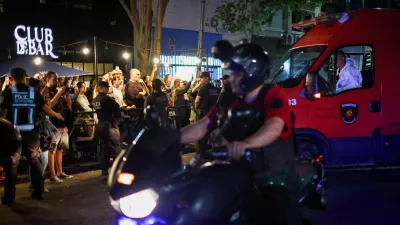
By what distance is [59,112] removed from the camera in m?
9.02

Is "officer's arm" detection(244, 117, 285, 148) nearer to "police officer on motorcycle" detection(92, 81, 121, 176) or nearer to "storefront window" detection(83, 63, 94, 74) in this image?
"police officer on motorcycle" detection(92, 81, 121, 176)

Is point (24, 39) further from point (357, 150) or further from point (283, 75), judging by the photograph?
point (357, 150)

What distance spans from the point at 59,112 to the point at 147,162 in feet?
20.9

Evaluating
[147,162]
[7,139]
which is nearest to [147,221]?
[147,162]

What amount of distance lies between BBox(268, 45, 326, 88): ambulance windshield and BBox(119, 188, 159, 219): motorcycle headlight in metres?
5.07

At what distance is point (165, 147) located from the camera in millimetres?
3195

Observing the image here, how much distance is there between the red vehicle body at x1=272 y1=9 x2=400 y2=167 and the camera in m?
7.43

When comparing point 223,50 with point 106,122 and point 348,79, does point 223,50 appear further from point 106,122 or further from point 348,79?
point 106,122

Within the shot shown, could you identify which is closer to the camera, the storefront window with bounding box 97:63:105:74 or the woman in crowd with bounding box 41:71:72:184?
the woman in crowd with bounding box 41:71:72:184

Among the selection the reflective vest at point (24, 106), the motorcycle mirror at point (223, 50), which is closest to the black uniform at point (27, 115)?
the reflective vest at point (24, 106)

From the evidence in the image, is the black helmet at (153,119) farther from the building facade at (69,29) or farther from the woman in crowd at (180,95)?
the building facade at (69,29)

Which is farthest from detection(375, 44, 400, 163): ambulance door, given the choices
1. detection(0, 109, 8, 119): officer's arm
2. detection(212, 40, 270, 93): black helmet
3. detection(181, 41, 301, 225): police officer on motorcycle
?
detection(0, 109, 8, 119): officer's arm

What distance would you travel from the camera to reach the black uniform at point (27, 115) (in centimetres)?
725

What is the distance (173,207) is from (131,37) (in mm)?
16796
